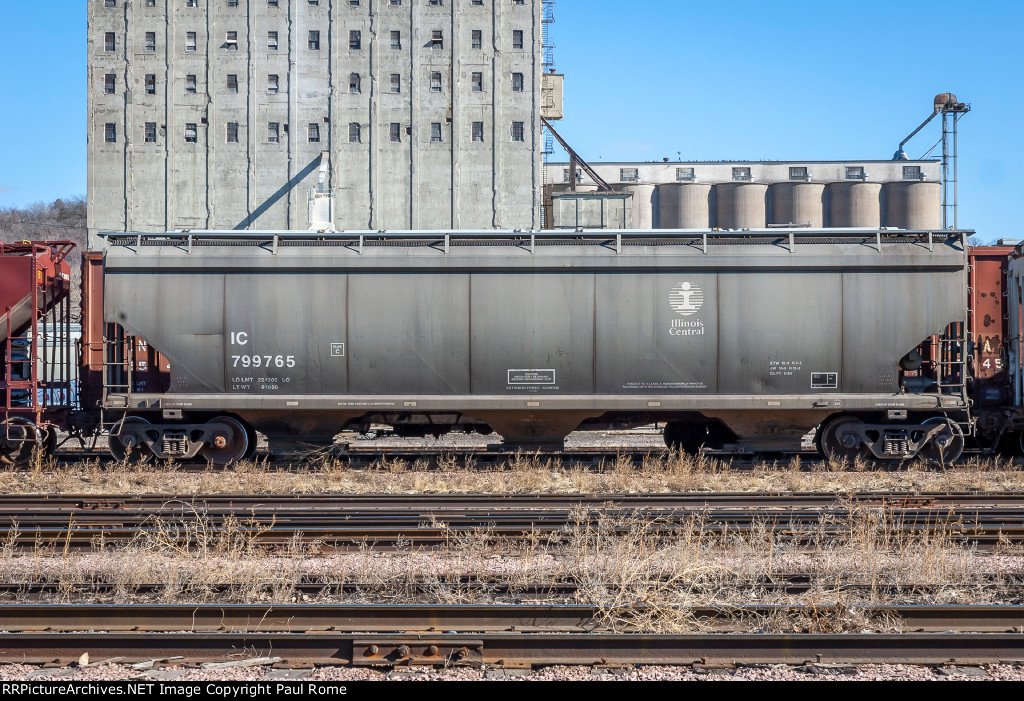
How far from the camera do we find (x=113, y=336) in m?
14.4

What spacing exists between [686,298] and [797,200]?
220 feet

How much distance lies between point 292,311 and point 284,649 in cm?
883

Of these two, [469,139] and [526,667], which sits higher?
[469,139]

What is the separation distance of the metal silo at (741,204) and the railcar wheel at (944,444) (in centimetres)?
6273

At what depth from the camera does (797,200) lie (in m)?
75.5

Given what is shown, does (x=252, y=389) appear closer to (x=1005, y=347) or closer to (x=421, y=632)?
(x=421, y=632)

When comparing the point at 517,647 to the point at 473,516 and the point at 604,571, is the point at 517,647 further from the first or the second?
the point at 473,516

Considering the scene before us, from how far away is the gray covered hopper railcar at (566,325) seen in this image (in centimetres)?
1381

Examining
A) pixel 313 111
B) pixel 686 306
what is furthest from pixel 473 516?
pixel 313 111

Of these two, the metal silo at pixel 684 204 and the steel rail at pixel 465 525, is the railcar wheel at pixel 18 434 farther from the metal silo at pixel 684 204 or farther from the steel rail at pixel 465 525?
the metal silo at pixel 684 204

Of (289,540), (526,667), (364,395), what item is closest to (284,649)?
(526,667)

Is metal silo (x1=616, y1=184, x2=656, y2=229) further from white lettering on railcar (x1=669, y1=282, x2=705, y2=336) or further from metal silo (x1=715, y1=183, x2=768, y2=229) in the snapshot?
white lettering on railcar (x1=669, y1=282, x2=705, y2=336)

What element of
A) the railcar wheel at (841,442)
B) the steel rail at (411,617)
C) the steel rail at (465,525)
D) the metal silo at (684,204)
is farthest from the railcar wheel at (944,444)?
the metal silo at (684,204)

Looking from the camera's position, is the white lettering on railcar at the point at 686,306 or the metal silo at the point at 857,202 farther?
the metal silo at the point at 857,202
